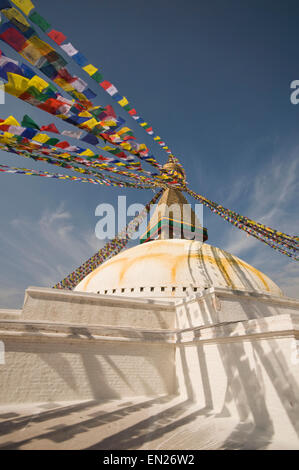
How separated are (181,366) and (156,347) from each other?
0.83 m

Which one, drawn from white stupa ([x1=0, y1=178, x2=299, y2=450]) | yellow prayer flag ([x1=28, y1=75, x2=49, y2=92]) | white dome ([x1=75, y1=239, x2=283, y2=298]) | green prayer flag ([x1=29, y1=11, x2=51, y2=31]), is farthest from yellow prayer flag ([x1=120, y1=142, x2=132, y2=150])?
white dome ([x1=75, y1=239, x2=283, y2=298])

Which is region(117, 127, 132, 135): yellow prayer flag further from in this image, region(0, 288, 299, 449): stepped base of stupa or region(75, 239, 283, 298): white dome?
region(75, 239, 283, 298): white dome

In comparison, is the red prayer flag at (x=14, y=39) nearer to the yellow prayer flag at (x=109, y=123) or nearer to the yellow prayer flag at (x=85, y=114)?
the yellow prayer flag at (x=85, y=114)

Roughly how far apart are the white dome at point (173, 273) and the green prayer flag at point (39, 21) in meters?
7.53

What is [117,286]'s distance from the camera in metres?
9.56

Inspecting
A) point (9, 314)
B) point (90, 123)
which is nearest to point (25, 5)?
point (90, 123)

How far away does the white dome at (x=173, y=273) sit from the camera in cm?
927

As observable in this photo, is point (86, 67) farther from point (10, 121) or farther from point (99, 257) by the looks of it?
point (99, 257)

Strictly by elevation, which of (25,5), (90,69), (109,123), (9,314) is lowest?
(9,314)

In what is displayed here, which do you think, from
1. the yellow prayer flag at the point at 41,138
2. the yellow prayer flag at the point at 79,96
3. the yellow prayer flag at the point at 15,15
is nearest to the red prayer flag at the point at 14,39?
the yellow prayer flag at the point at 15,15

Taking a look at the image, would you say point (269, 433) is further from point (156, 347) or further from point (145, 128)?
point (145, 128)

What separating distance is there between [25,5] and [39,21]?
0.28 meters

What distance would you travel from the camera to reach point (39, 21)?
10.6 feet
